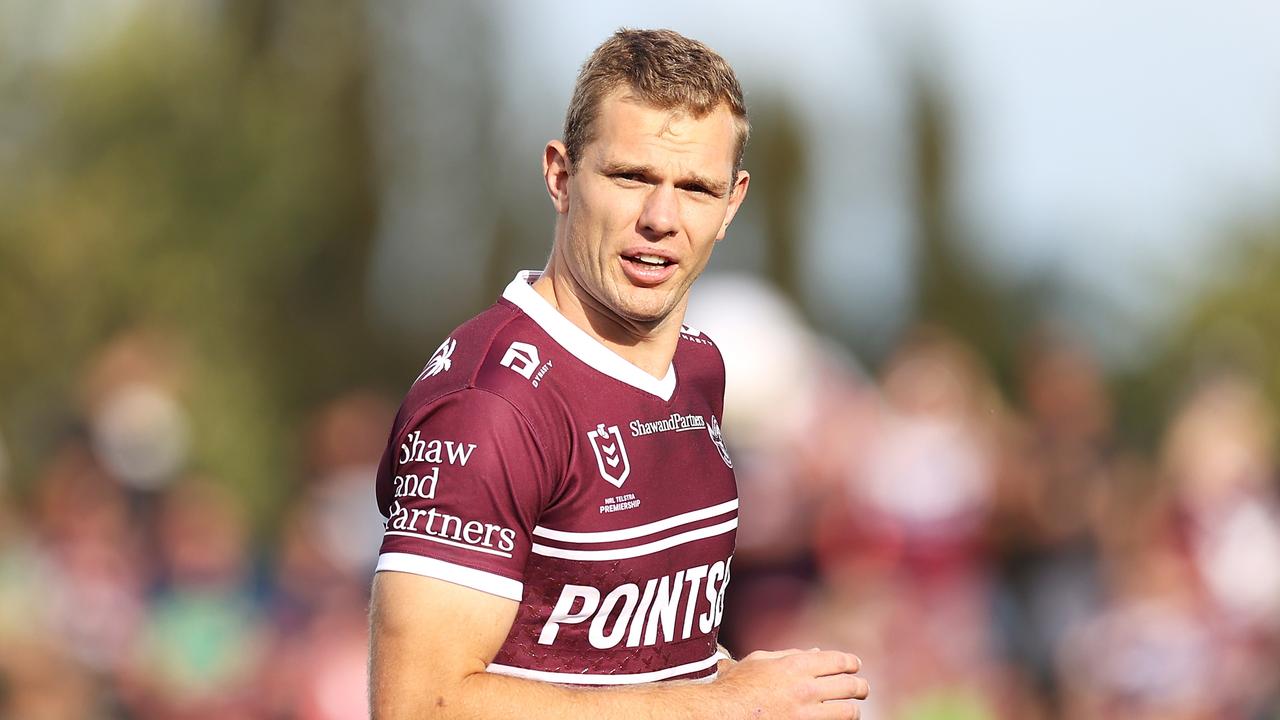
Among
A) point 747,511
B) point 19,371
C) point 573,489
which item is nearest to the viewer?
point 573,489

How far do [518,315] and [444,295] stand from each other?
22625 millimetres

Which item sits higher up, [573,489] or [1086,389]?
Result: [1086,389]

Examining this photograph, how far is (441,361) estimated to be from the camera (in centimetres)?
374

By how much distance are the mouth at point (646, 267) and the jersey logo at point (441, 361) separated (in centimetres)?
45

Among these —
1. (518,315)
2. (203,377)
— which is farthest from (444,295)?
(518,315)

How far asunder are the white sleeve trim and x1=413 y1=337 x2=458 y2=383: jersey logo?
18.1 inches

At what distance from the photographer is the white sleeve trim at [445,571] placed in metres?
3.42

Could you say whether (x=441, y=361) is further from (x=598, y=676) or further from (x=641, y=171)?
(x=598, y=676)

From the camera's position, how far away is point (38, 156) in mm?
20812

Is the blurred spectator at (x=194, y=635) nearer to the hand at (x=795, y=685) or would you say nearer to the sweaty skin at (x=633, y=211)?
the sweaty skin at (x=633, y=211)

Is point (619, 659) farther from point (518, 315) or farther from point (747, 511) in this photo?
point (747, 511)

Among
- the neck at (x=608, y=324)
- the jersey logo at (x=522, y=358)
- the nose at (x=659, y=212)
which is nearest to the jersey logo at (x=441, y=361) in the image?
the jersey logo at (x=522, y=358)

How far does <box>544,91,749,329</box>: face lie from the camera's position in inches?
149

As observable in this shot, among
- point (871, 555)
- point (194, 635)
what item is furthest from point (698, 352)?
point (194, 635)
